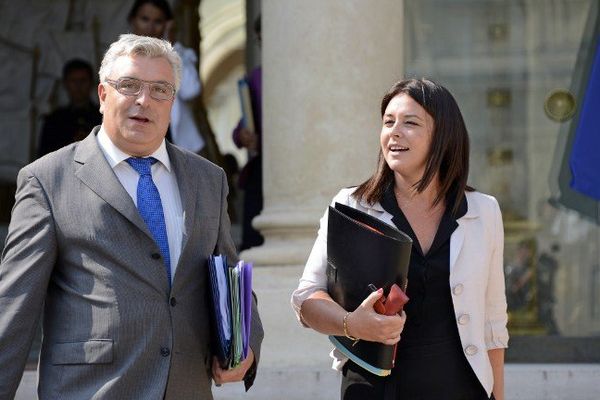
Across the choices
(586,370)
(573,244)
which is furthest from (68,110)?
(586,370)

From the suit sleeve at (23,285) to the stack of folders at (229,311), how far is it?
50 cm

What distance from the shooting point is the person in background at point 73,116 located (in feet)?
36.0

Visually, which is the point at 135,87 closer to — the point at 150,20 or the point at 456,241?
the point at 456,241

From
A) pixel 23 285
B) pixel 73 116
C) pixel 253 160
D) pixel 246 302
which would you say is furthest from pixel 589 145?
pixel 23 285

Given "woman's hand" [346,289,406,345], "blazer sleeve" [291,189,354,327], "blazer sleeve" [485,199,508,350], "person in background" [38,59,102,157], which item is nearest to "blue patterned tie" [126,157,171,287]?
"blazer sleeve" [291,189,354,327]

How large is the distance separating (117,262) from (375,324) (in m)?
0.80

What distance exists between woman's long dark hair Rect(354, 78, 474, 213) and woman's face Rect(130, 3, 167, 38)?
14.9ft

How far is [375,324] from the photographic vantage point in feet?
13.4

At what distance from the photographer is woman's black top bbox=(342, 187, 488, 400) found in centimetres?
430

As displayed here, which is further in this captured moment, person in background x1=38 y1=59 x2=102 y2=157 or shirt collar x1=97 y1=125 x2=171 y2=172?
person in background x1=38 y1=59 x2=102 y2=157

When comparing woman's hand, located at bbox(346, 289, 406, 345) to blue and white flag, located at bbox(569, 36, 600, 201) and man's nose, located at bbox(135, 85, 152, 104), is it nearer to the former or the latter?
man's nose, located at bbox(135, 85, 152, 104)

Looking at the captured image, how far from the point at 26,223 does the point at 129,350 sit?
49 cm

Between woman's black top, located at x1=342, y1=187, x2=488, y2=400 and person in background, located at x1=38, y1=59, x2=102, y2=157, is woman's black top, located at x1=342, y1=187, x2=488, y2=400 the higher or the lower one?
the lower one

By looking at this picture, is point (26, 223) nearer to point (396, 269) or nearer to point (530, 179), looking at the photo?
point (396, 269)
